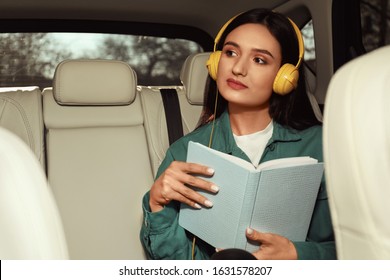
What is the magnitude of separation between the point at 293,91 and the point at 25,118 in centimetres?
91

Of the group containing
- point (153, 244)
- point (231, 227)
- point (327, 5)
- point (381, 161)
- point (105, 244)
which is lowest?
point (105, 244)

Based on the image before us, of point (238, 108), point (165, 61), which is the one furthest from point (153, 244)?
point (165, 61)

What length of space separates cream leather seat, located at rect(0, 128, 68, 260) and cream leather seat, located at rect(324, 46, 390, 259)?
1.13 feet

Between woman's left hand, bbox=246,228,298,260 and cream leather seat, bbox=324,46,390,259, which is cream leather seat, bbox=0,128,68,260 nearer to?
cream leather seat, bbox=324,46,390,259

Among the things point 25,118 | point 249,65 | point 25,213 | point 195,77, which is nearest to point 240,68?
point 249,65

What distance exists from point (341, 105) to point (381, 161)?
0.28ft

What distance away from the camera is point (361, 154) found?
619 millimetres

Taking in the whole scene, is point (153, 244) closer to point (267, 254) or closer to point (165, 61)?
point (267, 254)

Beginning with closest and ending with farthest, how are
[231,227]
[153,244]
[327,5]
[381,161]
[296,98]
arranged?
1. [381,161]
2. [231,227]
3. [153,244]
4. [296,98]
5. [327,5]

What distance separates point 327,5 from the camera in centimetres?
215

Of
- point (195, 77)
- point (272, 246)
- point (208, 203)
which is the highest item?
point (195, 77)

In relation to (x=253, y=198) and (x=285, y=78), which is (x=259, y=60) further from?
(x=253, y=198)

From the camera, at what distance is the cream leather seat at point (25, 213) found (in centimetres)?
65

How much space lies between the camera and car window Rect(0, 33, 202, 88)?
257 cm
